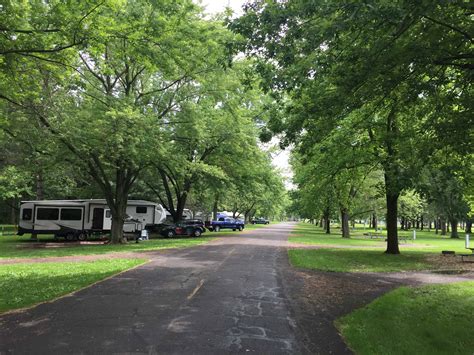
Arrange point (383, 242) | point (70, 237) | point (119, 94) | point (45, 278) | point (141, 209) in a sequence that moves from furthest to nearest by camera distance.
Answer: point (383, 242), point (141, 209), point (70, 237), point (119, 94), point (45, 278)

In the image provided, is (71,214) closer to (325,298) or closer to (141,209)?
(141,209)

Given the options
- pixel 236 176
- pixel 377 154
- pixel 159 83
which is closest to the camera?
pixel 377 154

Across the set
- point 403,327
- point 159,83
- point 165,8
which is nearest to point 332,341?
point 403,327

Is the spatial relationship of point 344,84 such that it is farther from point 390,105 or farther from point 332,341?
point 332,341

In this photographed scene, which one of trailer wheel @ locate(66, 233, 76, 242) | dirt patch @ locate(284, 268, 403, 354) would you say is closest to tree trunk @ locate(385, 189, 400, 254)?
dirt patch @ locate(284, 268, 403, 354)

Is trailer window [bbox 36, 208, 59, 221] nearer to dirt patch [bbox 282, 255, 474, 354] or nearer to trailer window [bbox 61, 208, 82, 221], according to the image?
trailer window [bbox 61, 208, 82, 221]

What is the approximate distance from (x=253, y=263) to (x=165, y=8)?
948cm

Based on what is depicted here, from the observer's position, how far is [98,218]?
3069 cm

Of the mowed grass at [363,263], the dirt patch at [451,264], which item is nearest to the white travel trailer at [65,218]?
the mowed grass at [363,263]

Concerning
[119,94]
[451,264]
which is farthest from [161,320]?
[119,94]

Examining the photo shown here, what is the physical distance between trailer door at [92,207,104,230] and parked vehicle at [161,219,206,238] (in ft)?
→ 16.1

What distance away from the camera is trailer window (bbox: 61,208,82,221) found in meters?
29.7

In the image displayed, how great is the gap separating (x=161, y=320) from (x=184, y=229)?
2686cm

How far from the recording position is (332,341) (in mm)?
6258
